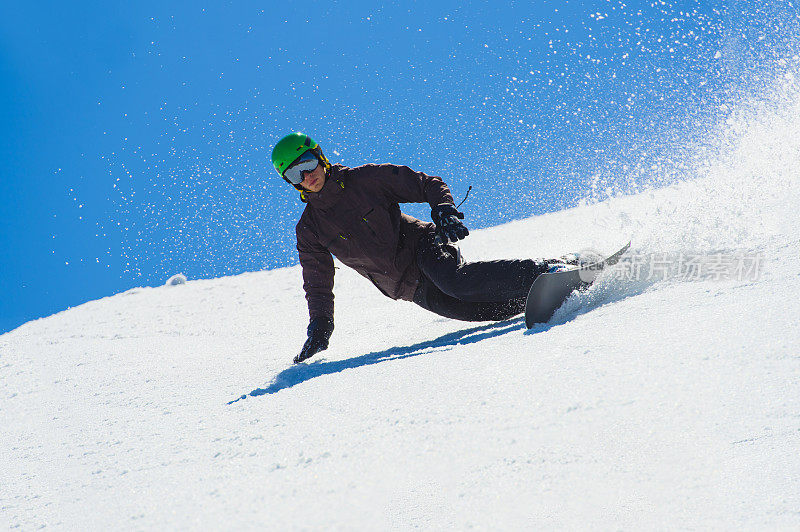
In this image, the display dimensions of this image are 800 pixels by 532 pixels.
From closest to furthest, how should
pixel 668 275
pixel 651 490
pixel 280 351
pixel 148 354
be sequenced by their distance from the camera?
pixel 651 490
pixel 668 275
pixel 280 351
pixel 148 354

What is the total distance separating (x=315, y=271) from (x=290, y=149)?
942 mm

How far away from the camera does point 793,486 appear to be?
1.08 metres

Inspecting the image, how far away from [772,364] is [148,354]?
4849 mm

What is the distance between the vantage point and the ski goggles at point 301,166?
4.03 m

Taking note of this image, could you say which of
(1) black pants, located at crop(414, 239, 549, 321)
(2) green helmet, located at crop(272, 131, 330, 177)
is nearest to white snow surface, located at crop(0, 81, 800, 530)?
(1) black pants, located at crop(414, 239, 549, 321)

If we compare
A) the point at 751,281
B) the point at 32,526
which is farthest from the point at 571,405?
the point at 32,526

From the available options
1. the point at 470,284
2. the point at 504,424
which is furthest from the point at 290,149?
the point at 504,424

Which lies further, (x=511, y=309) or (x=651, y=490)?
(x=511, y=309)

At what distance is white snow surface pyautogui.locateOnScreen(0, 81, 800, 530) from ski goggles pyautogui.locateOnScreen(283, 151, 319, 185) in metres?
1.27

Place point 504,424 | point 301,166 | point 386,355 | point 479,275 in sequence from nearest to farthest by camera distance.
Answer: point 504,424 → point 386,355 → point 479,275 → point 301,166

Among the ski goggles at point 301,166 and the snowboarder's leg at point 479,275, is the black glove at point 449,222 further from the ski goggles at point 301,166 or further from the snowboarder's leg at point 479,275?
the ski goggles at point 301,166

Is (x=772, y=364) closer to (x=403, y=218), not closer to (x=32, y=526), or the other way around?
(x=32, y=526)

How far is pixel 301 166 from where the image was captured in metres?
4.03

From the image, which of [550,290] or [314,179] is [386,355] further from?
[314,179]
